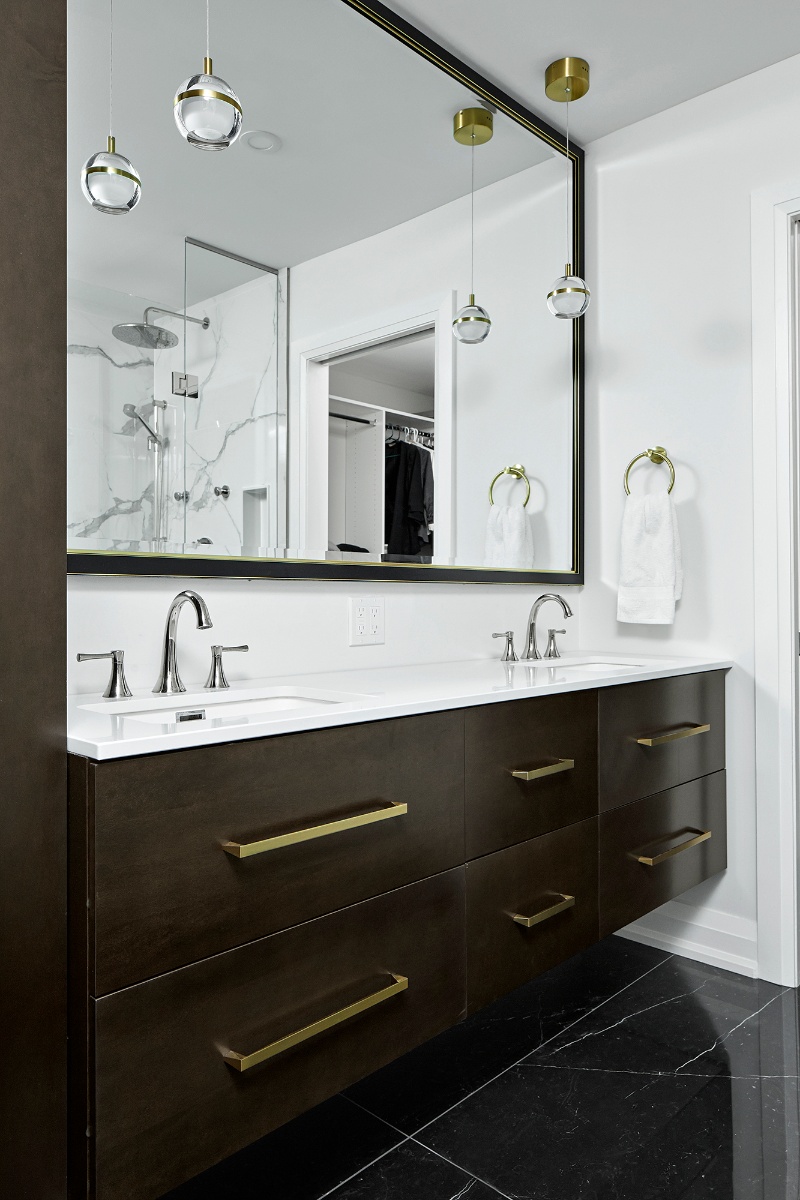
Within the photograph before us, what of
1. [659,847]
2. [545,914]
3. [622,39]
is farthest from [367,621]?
[622,39]

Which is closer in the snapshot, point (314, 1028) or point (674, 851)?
point (314, 1028)

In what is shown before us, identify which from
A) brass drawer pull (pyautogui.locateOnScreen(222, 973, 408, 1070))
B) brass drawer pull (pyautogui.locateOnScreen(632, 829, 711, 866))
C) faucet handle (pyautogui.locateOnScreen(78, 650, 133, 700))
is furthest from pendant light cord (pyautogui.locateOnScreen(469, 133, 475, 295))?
brass drawer pull (pyautogui.locateOnScreen(222, 973, 408, 1070))

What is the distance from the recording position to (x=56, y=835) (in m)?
1.05

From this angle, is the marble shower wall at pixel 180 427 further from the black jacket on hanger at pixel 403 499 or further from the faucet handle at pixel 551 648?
the faucet handle at pixel 551 648

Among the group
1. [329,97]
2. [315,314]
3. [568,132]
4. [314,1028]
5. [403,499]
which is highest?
[568,132]

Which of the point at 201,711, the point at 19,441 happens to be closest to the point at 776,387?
the point at 201,711

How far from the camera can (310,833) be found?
1.21 metres

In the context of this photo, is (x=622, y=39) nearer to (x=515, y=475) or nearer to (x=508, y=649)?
(x=515, y=475)

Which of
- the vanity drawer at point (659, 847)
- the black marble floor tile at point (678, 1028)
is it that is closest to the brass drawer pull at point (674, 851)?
the vanity drawer at point (659, 847)

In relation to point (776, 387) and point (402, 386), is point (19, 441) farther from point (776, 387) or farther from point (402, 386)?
point (776, 387)

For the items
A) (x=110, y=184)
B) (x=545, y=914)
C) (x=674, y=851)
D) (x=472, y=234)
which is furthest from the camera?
(x=472, y=234)

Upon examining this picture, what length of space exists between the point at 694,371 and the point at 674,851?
4.32ft

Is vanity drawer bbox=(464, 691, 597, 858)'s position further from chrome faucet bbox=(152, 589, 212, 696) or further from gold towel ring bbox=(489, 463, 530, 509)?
gold towel ring bbox=(489, 463, 530, 509)

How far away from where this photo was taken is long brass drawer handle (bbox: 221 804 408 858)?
1130 mm
